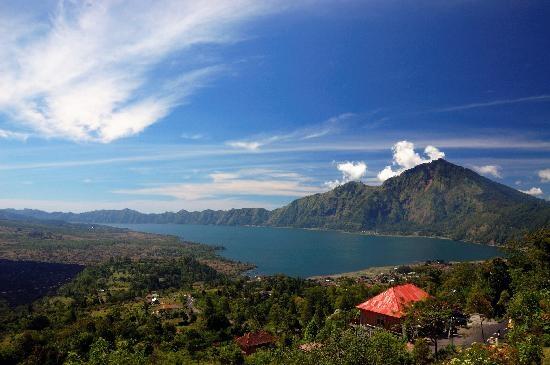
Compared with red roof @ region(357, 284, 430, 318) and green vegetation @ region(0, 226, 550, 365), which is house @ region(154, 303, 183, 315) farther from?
red roof @ region(357, 284, 430, 318)

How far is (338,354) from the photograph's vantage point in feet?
63.3

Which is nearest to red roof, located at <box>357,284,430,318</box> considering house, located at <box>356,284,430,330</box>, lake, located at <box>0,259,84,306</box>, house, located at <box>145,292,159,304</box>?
house, located at <box>356,284,430,330</box>

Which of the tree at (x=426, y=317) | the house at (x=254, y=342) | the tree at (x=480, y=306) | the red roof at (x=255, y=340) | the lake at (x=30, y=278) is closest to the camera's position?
the tree at (x=426, y=317)

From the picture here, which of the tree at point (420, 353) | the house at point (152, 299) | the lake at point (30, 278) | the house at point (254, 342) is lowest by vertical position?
the lake at point (30, 278)

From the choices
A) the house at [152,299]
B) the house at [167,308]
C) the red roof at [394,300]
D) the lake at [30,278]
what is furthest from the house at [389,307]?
the lake at [30,278]

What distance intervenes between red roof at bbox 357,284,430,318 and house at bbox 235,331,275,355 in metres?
13.5

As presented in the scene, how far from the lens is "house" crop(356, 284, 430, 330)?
37.1 m

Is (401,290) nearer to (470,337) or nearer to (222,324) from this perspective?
(470,337)

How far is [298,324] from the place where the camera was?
58906mm

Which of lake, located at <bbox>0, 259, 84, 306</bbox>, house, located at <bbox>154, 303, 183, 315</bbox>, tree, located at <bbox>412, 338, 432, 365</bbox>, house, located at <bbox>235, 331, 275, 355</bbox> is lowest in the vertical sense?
lake, located at <bbox>0, 259, 84, 306</bbox>

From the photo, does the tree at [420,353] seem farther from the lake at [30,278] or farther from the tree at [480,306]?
the lake at [30,278]

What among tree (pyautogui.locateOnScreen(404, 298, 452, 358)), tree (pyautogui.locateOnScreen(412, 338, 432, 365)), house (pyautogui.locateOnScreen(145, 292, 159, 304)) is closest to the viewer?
tree (pyautogui.locateOnScreen(412, 338, 432, 365))

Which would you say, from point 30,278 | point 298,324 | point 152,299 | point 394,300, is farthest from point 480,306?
point 30,278

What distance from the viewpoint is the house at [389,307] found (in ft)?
122
